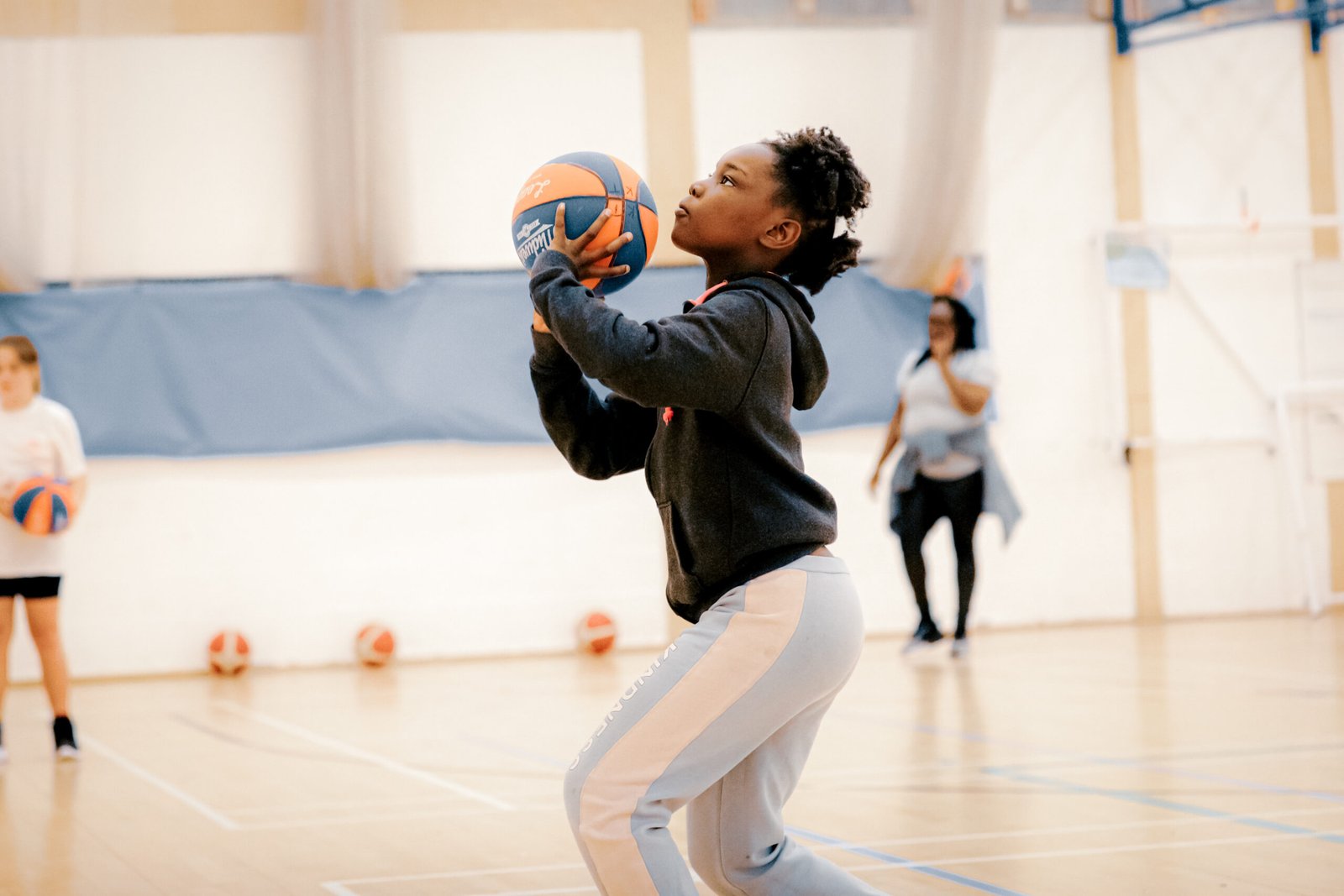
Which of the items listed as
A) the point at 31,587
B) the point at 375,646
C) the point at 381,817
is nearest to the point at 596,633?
the point at 375,646

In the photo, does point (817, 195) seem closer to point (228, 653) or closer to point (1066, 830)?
point (1066, 830)

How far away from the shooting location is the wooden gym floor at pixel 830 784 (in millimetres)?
3658

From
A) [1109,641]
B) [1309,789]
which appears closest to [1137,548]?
[1109,641]

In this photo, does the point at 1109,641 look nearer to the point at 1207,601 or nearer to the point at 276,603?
the point at 1207,601

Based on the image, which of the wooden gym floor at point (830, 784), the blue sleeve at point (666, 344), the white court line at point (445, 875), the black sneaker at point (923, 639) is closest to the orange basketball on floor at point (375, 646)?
the wooden gym floor at point (830, 784)

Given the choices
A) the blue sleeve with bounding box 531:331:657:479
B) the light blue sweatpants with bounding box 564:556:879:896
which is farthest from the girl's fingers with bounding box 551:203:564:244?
the light blue sweatpants with bounding box 564:556:879:896

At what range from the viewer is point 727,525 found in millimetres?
2232

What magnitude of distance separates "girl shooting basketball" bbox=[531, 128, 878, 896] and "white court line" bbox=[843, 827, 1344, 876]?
1332 millimetres

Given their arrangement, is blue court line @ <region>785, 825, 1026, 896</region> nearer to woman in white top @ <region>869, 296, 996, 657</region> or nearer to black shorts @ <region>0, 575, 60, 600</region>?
black shorts @ <region>0, 575, 60, 600</region>

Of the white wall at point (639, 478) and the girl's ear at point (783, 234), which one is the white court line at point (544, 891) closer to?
the girl's ear at point (783, 234)

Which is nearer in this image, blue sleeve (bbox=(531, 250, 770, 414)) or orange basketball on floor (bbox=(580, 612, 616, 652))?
blue sleeve (bbox=(531, 250, 770, 414))

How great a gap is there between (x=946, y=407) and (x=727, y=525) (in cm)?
590

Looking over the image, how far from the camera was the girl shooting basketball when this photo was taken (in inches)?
A: 83.5

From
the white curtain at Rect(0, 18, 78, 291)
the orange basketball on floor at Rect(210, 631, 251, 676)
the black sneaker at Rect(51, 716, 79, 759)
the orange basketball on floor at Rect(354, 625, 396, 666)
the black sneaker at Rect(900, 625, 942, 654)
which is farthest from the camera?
the orange basketball on floor at Rect(354, 625, 396, 666)
